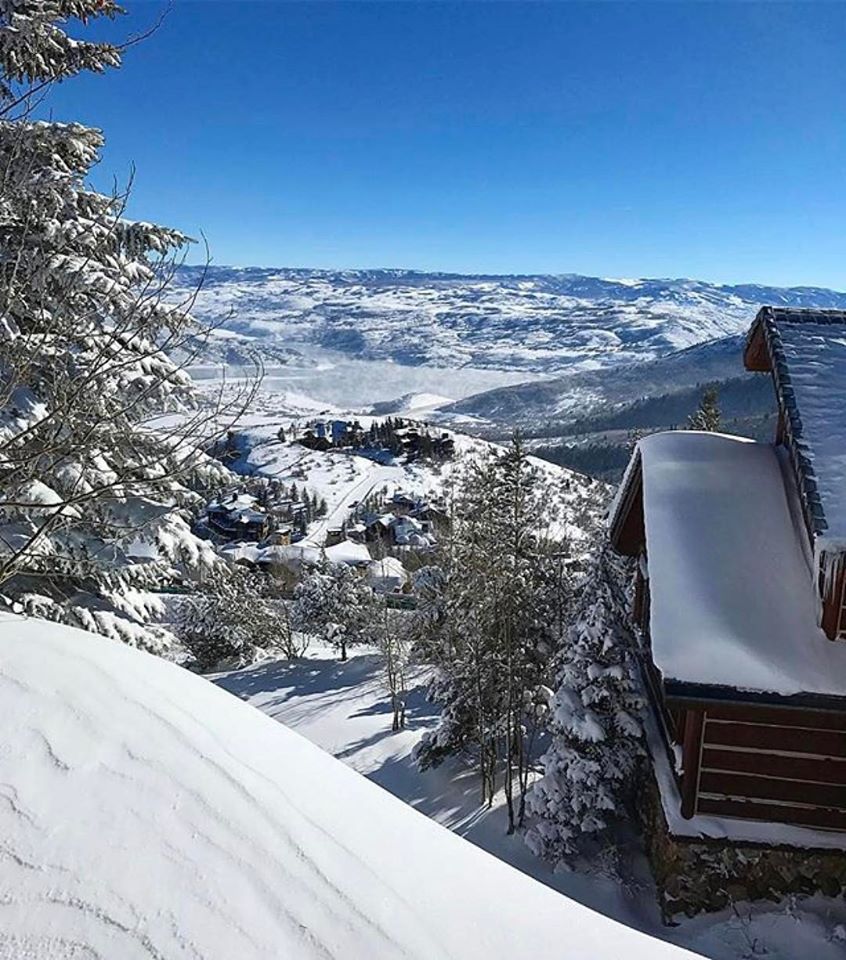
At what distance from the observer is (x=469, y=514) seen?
17844 mm

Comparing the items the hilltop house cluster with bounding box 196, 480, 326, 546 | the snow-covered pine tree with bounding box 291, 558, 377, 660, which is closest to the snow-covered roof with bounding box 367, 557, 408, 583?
the snow-covered pine tree with bounding box 291, 558, 377, 660

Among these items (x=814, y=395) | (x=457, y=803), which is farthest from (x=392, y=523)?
(x=814, y=395)

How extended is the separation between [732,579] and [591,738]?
338cm

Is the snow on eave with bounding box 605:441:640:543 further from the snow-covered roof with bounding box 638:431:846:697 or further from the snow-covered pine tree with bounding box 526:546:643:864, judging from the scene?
the snow-covered pine tree with bounding box 526:546:643:864

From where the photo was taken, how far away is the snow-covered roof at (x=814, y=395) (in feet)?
21.8

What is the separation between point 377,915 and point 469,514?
1574cm

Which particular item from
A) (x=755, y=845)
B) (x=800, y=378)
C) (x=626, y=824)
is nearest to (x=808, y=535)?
(x=800, y=378)

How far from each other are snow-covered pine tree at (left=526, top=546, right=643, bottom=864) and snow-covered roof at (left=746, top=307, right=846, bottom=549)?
11.2ft

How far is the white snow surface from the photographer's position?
22.0 ft

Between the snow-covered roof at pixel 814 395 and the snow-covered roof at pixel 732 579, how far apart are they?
0.71 meters

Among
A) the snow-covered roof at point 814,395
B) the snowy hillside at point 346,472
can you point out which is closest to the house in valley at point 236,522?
the snowy hillside at point 346,472

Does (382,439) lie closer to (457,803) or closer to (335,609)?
(335,609)

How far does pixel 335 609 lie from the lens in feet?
98.1

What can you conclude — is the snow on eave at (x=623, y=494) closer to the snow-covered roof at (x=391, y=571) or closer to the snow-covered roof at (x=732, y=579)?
the snow-covered roof at (x=732, y=579)
